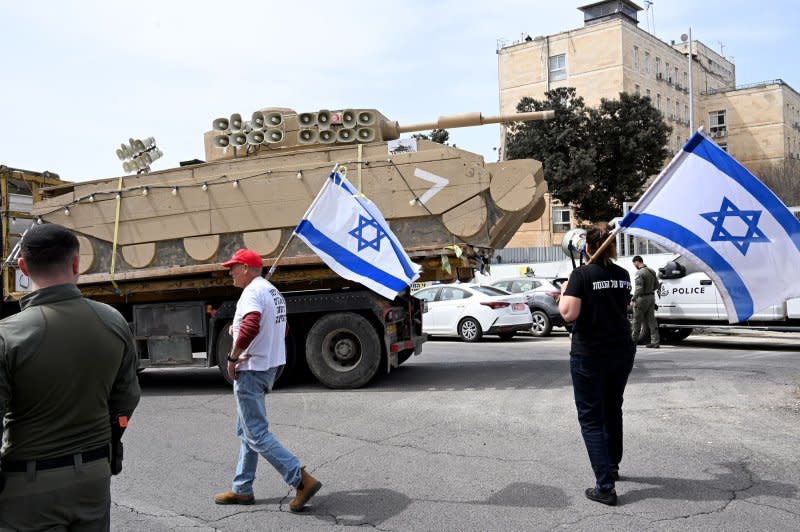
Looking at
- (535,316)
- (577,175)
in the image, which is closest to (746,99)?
(577,175)

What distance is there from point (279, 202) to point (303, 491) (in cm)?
561

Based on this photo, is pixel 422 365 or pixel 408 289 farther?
pixel 422 365

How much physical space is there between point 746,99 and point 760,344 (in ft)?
176

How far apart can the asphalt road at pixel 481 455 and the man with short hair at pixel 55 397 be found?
2060 mm

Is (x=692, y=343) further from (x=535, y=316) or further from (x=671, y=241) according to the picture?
(x=671, y=241)

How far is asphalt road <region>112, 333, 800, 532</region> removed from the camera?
464cm

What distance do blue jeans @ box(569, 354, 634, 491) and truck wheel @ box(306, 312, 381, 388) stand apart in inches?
190

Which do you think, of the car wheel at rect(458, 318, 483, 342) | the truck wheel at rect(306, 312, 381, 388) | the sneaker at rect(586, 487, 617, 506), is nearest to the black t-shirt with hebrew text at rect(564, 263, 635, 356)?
the sneaker at rect(586, 487, 617, 506)

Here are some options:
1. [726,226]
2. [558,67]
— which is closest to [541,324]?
[726,226]

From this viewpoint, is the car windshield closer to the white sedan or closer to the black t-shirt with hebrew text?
the white sedan

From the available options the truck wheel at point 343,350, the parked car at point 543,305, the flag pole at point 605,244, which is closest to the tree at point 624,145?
the parked car at point 543,305

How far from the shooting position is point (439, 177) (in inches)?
374

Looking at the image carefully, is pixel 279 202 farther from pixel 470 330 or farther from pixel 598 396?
pixel 470 330

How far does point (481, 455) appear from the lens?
601 cm
